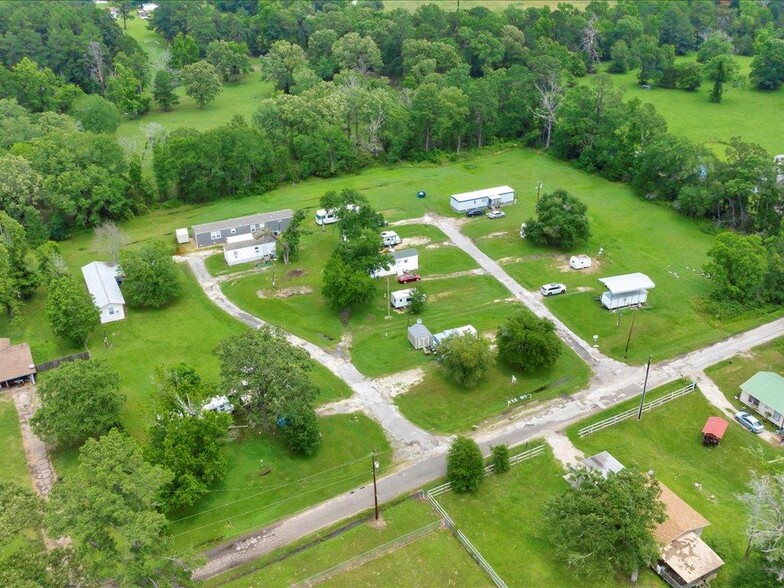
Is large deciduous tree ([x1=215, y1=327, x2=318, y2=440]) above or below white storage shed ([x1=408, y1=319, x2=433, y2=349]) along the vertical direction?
above

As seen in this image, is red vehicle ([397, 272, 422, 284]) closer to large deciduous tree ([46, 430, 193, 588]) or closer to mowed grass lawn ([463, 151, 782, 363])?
mowed grass lawn ([463, 151, 782, 363])

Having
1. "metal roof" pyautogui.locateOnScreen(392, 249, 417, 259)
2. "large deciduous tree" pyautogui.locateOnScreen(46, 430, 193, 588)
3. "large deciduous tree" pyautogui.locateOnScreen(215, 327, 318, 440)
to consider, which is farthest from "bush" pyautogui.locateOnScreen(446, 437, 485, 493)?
"metal roof" pyautogui.locateOnScreen(392, 249, 417, 259)

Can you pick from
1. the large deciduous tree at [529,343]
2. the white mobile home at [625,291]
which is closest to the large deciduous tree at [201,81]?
the white mobile home at [625,291]

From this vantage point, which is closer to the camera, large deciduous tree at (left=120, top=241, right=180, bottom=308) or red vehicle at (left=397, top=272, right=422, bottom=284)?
large deciduous tree at (left=120, top=241, right=180, bottom=308)

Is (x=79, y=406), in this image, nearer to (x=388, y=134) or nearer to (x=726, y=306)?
(x=726, y=306)

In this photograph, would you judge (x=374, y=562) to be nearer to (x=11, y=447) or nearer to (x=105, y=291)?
(x=11, y=447)
